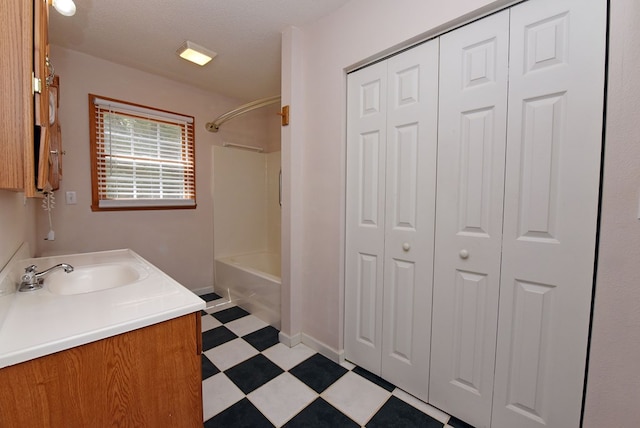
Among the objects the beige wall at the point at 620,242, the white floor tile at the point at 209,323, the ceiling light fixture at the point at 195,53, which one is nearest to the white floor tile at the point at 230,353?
the white floor tile at the point at 209,323

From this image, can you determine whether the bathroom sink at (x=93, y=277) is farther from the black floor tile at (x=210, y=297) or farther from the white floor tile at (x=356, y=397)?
the black floor tile at (x=210, y=297)

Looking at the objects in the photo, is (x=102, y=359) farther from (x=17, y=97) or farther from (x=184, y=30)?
(x=184, y=30)

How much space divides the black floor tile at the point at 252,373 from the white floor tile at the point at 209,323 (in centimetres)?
64

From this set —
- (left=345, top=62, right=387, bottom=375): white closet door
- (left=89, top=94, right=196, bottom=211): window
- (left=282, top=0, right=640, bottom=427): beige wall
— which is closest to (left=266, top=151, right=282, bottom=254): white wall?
(left=89, top=94, right=196, bottom=211): window

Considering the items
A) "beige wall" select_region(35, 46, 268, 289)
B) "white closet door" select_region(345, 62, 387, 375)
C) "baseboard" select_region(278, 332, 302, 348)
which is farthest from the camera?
"beige wall" select_region(35, 46, 268, 289)

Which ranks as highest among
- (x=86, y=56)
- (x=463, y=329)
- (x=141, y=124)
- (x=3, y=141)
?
(x=86, y=56)

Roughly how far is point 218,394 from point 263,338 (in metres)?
0.63

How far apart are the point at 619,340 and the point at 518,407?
0.51 m

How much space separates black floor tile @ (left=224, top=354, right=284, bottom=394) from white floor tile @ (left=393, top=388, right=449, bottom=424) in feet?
2.45

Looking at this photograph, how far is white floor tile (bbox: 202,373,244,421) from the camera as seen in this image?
55.1 inches

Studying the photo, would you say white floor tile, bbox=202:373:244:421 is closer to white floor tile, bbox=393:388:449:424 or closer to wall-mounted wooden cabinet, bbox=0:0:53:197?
white floor tile, bbox=393:388:449:424

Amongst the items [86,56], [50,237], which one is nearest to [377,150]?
[50,237]

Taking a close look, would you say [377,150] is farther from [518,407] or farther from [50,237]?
[50,237]

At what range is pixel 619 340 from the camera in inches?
36.6
